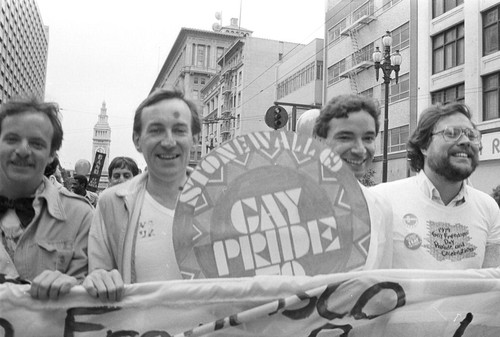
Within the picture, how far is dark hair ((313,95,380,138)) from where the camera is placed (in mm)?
2162

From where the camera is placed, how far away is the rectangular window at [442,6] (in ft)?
66.3

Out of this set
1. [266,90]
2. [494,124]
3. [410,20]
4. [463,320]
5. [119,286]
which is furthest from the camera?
[266,90]

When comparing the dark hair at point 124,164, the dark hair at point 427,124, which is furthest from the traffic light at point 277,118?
the dark hair at point 427,124

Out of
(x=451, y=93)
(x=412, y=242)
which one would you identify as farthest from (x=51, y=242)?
(x=451, y=93)

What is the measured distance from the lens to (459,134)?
2.49 meters

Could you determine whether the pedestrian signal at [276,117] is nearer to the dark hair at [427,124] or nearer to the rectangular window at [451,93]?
the dark hair at [427,124]

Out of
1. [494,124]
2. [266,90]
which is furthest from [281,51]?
[494,124]

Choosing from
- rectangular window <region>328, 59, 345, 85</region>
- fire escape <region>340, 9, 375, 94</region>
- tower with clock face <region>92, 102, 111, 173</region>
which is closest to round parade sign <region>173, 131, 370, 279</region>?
fire escape <region>340, 9, 375, 94</region>

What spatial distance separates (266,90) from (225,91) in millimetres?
9130

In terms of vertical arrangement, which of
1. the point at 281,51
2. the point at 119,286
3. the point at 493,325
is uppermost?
the point at 281,51

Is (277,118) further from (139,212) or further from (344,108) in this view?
(139,212)

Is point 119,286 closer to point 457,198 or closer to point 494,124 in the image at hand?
point 457,198

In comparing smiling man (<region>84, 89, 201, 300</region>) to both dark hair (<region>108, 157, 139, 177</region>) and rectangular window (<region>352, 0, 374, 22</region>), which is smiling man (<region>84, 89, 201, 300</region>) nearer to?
dark hair (<region>108, 157, 139, 177</region>)

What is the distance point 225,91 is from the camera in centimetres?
5722
